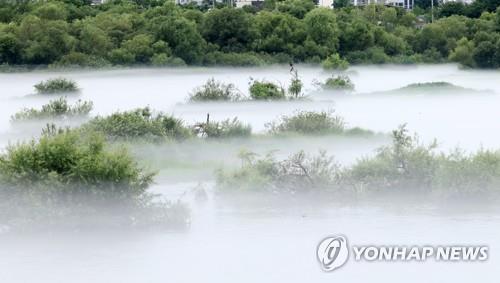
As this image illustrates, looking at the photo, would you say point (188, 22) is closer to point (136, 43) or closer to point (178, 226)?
point (136, 43)

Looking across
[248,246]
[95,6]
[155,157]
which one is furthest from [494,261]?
[95,6]

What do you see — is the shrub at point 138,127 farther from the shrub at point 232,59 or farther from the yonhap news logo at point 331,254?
the shrub at point 232,59

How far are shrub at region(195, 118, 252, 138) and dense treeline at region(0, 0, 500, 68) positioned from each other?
1011 inches

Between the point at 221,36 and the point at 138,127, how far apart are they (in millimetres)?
30702

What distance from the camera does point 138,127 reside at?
23.8 m

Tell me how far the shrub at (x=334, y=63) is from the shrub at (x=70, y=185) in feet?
116

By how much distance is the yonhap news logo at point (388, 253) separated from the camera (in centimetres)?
1455

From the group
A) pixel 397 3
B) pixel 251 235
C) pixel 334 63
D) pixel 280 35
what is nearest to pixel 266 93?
pixel 251 235

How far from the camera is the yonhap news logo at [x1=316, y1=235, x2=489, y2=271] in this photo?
14.5m

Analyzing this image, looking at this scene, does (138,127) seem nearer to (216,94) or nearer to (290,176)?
(290,176)

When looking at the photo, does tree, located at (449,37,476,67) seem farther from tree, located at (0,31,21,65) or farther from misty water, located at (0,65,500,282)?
misty water, located at (0,65,500,282)

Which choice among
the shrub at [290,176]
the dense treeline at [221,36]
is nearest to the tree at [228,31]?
the dense treeline at [221,36]

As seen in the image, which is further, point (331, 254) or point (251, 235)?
point (251, 235)

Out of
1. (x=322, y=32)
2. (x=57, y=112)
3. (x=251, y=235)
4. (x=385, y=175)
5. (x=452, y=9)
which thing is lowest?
(x=322, y=32)
